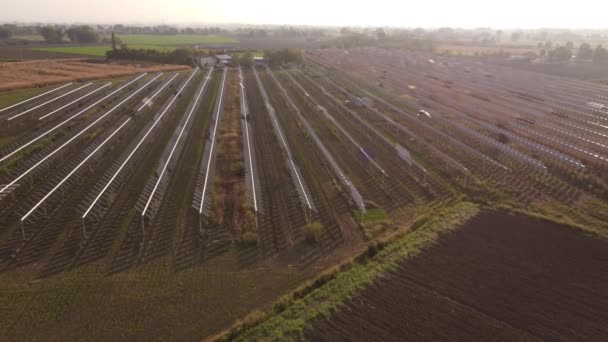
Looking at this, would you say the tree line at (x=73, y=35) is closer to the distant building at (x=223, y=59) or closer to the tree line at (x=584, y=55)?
the distant building at (x=223, y=59)

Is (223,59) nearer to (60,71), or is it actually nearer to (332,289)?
(60,71)

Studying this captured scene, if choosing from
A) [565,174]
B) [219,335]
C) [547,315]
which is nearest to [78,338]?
[219,335]

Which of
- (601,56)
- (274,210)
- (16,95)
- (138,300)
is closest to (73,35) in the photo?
(16,95)

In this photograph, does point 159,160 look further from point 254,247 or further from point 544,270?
point 544,270

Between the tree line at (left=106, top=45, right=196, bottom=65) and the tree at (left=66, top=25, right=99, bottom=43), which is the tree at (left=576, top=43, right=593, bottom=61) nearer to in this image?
the tree line at (left=106, top=45, right=196, bottom=65)

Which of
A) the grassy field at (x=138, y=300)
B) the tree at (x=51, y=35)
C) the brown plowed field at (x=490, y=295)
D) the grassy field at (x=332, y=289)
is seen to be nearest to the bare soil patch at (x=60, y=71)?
the grassy field at (x=138, y=300)

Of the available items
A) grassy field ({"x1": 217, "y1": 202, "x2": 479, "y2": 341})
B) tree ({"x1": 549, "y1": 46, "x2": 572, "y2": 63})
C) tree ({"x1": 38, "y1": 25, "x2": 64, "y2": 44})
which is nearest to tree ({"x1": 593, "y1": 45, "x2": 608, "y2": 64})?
tree ({"x1": 549, "y1": 46, "x2": 572, "y2": 63})
